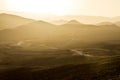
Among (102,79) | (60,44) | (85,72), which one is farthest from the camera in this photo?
(60,44)

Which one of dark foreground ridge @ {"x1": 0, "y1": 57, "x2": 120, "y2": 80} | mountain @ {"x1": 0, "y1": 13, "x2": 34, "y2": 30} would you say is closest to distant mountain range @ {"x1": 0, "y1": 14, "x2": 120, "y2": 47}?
mountain @ {"x1": 0, "y1": 13, "x2": 34, "y2": 30}

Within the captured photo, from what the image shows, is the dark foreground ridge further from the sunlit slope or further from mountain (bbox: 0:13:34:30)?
mountain (bbox: 0:13:34:30)

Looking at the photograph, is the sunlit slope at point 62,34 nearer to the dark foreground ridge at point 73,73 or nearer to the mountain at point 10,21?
the mountain at point 10,21

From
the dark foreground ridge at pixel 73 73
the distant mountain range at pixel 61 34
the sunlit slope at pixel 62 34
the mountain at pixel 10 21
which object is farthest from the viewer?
the mountain at pixel 10 21

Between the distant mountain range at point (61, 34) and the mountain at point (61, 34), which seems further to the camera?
the distant mountain range at point (61, 34)

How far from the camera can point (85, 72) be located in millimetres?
61531

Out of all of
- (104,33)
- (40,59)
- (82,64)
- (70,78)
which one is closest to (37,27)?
→ (104,33)

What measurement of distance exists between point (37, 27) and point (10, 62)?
90.2m

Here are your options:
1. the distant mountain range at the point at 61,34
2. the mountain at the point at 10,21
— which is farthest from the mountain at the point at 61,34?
the mountain at the point at 10,21

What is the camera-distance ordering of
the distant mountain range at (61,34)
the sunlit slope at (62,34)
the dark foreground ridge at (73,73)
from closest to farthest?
the dark foreground ridge at (73,73)
the distant mountain range at (61,34)
the sunlit slope at (62,34)

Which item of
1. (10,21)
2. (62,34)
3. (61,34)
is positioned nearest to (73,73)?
(62,34)

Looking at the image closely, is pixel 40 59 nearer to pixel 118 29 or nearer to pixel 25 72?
pixel 25 72

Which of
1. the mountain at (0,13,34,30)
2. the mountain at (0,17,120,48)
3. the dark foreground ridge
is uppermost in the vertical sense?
the mountain at (0,13,34,30)

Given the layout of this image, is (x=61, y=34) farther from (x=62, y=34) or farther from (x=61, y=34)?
(x=62, y=34)
